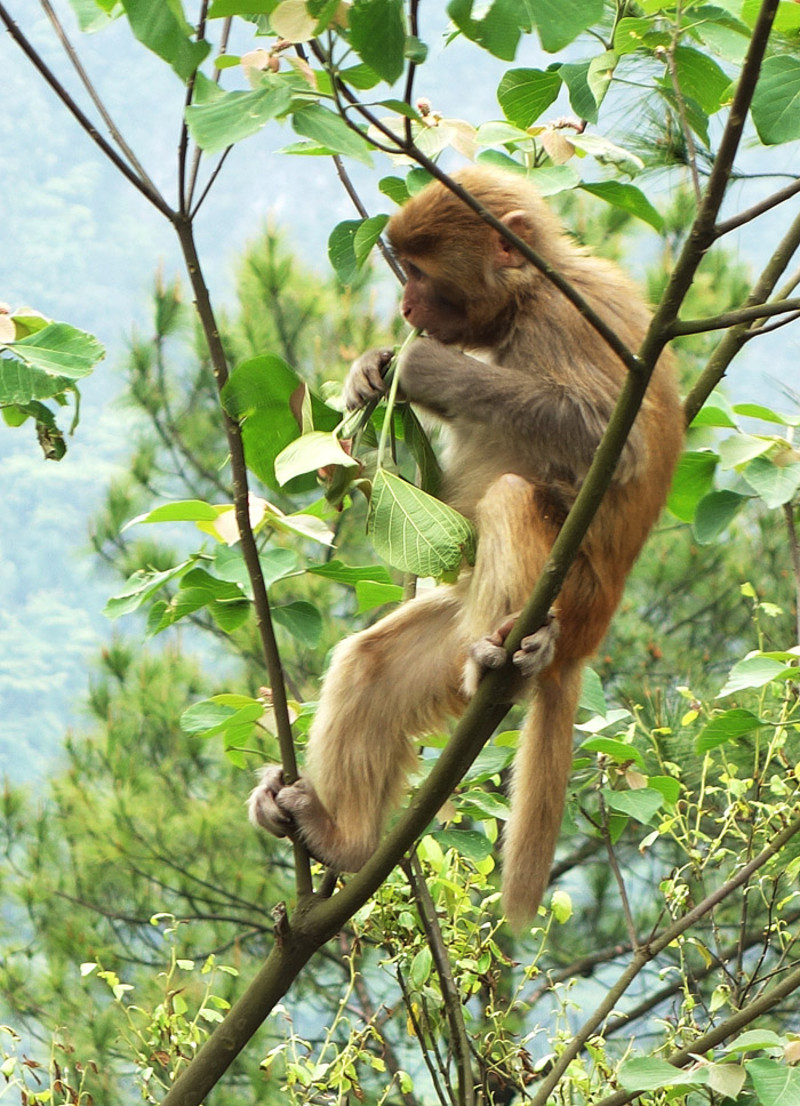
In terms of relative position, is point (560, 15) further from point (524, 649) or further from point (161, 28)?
point (524, 649)

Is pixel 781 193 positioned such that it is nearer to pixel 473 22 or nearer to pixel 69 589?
pixel 473 22

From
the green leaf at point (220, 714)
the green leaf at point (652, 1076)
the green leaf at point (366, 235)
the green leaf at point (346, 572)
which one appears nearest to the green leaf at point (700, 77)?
the green leaf at point (366, 235)

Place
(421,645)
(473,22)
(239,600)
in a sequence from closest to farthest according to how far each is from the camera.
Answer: (473,22)
(239,600)
(421,645)

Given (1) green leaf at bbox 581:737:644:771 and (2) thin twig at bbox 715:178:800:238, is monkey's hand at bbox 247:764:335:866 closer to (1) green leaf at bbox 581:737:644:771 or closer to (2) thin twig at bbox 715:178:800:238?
(1) green leaf at bbox 581:737:644:771

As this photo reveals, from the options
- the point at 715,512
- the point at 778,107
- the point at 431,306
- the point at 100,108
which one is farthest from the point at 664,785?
the point at 100,108

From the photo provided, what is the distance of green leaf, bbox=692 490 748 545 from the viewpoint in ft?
7.24

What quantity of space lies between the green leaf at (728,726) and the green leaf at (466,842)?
38cm

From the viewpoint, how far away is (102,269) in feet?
38.5

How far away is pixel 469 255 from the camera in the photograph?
7.27ft

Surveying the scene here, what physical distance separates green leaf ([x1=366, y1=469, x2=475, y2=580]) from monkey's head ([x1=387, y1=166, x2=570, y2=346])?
566mm

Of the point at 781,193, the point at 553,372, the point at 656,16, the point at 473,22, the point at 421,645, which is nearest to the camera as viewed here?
the point at 473,22

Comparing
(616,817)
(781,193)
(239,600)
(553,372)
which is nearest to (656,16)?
(781,193)

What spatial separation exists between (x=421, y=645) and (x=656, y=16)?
3.63 feet

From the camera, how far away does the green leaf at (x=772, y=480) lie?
6.68ft
